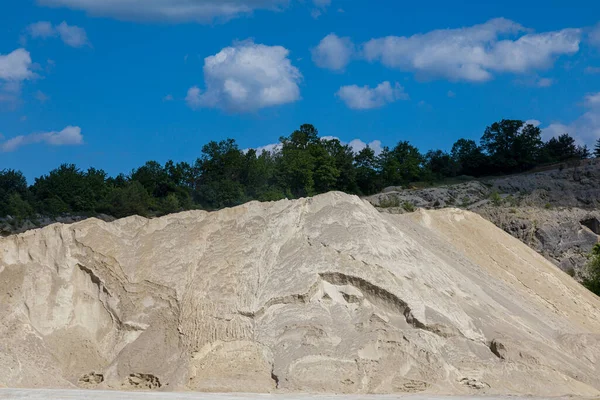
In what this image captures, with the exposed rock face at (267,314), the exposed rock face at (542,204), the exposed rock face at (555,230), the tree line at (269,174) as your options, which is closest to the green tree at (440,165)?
the tree line at (269,174)

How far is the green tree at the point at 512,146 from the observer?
3477 inches

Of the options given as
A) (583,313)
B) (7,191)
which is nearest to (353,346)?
(583,313)

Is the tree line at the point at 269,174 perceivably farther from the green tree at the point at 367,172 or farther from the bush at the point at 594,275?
the bush at the point at 594,275

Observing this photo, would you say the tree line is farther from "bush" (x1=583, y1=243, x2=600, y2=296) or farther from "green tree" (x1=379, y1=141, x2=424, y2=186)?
"bush" (x1=583, y1=243, x2=600, y2=296)

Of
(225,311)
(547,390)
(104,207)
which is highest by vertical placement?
(104,207)

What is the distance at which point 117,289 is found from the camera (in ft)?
70.5

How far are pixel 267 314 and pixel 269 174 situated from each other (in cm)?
5974

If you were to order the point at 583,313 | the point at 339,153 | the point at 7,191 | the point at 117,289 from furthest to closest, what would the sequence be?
the point at 339,153
the point at 7,191
the point at 583,313
the point at 117,289

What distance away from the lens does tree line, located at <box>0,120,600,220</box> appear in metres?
73.5

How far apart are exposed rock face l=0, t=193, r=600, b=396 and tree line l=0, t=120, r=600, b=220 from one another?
4653 cm

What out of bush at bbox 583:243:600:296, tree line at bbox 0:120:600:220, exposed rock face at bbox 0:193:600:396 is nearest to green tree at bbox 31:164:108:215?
tree line at bbox 0:120:600:220

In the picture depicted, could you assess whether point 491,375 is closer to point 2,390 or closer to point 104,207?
point 2,390

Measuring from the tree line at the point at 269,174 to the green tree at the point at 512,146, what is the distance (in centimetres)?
11

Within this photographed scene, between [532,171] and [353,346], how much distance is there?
6969 cm
